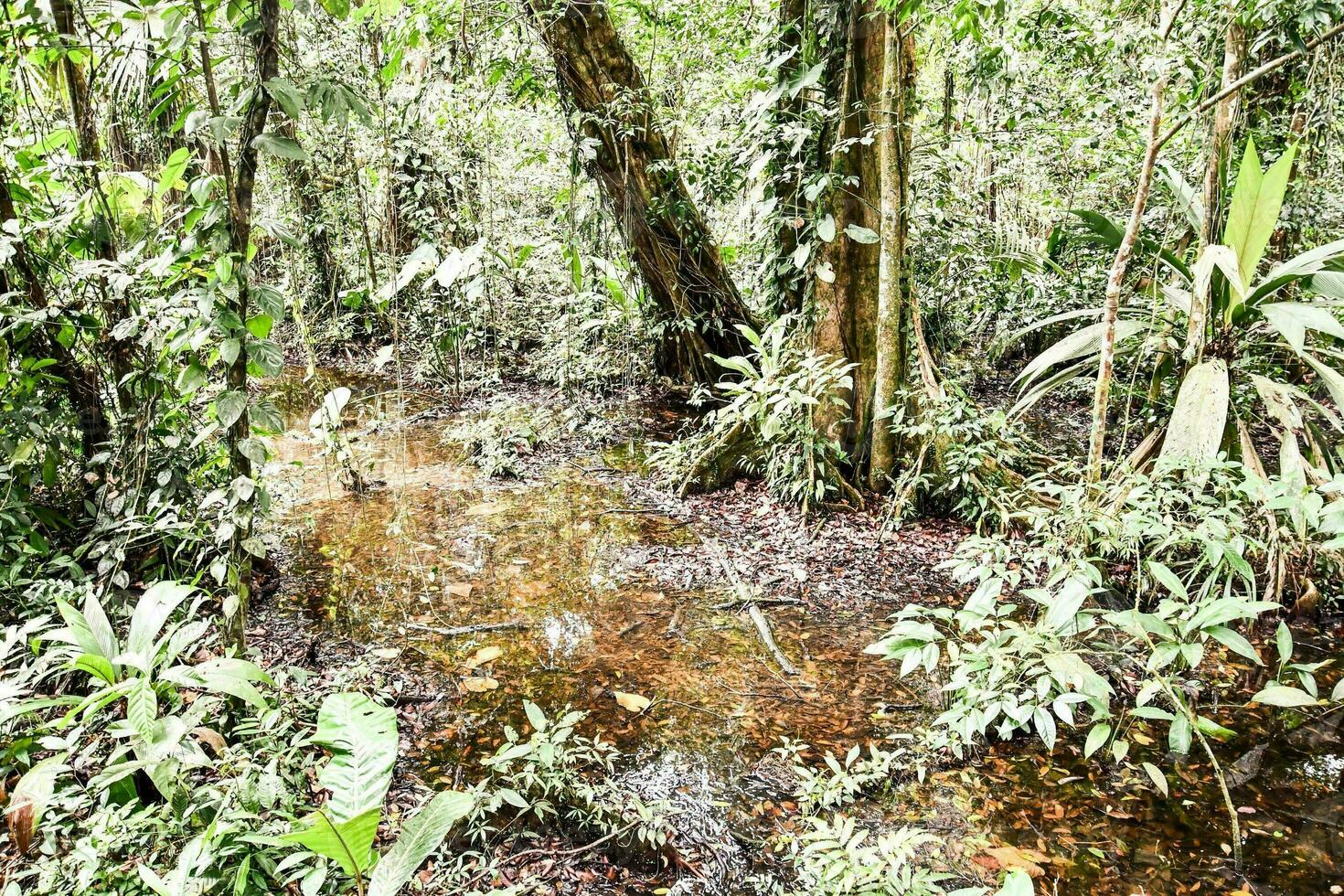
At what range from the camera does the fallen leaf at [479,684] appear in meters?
2.75

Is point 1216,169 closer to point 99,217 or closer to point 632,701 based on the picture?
point 632,701

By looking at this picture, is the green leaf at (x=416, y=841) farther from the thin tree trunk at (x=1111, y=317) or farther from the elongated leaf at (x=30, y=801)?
the thin tree trunk at (x=1111, y=317)

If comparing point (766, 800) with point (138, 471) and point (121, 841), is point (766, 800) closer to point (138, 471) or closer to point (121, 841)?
point (121, 841)

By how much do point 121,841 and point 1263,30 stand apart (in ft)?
18.1

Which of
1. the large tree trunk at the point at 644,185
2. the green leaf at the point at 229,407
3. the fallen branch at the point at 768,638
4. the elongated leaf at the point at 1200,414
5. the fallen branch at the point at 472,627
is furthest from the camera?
the large tree trunk at the point at 644,185

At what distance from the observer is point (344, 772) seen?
53.9 inches

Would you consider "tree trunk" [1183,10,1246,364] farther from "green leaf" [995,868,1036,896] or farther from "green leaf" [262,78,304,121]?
"green leaf" [262,78,304,121]

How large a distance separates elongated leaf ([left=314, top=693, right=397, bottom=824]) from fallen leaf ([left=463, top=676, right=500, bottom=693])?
1292mm

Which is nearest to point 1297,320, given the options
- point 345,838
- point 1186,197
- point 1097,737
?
point 1186,197

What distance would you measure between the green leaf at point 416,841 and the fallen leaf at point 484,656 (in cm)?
158

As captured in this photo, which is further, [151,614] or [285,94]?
[285,94]

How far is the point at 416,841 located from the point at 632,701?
1405 millimetres

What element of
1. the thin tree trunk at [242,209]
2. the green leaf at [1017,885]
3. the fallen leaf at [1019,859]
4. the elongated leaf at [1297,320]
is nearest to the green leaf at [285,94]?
the thin tree trunk at [242,209]

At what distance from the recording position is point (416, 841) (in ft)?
4.43
